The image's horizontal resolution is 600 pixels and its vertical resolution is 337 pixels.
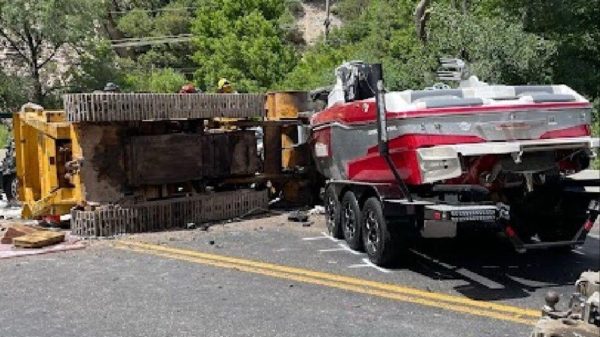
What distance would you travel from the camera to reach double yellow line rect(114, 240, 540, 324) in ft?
21.5

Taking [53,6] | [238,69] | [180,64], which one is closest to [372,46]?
[238,69]

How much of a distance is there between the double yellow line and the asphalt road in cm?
1

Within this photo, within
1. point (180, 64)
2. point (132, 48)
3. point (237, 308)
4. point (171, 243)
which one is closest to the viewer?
point (237, 308)

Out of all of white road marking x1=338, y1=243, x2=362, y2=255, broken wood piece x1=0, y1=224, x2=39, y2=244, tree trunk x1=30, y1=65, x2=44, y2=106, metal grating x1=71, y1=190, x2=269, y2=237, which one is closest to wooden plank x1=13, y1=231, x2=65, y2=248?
broken wood piece x1=0, y1=224, x2=39, y2=244

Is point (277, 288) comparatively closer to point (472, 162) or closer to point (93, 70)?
point (472, 162)

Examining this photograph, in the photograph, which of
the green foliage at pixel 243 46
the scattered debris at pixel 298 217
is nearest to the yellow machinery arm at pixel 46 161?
the scattered debris at pixel 298 217

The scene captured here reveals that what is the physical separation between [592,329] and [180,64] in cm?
5870

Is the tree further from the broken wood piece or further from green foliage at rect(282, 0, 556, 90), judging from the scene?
the broken wood piece

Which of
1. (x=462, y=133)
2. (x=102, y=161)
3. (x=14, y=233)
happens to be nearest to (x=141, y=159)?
(x=102, y=161)

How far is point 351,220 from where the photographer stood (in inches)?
366

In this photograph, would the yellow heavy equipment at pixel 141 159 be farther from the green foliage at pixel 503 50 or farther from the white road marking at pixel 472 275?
the green foliage at pixel 503 50

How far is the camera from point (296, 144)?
1322 centimetres

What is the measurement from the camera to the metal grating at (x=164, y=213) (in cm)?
1073

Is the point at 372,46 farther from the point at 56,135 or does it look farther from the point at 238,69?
the point at 56,135
